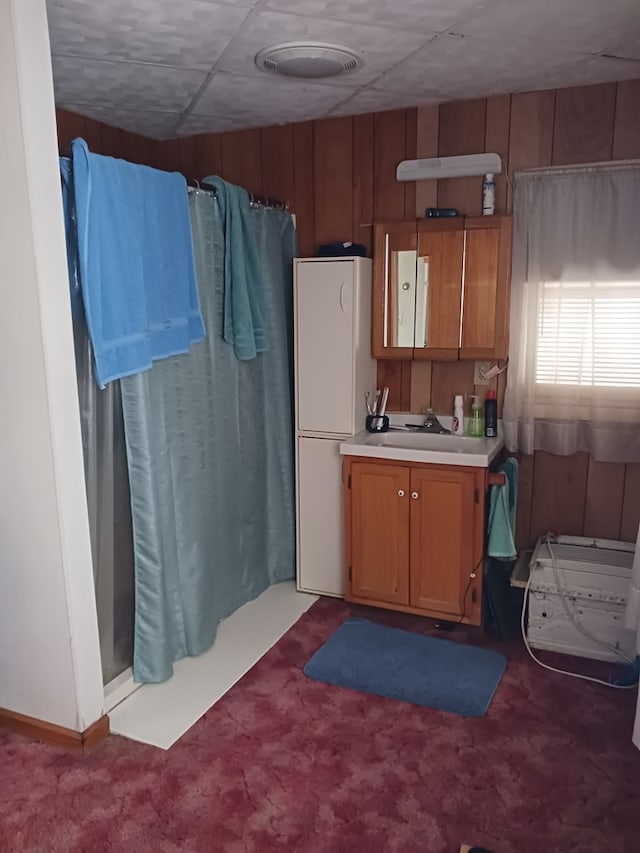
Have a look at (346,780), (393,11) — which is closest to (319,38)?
(393,11)

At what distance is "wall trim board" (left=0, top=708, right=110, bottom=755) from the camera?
2.24m

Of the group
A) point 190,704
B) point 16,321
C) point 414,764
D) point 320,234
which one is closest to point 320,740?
point 414,764

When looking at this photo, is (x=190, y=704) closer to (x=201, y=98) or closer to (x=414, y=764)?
(x=414, y=764)

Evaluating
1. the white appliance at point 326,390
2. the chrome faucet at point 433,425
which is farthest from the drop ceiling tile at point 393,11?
the chrome faucet at point 433,425

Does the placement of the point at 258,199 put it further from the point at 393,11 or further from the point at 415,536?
the point at 415,536

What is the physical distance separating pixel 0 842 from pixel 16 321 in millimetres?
1478

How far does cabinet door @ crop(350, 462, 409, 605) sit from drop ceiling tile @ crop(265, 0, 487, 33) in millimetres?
1682

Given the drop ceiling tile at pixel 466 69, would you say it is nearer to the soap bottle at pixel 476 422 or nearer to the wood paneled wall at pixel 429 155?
the wood paneled wall at pixel 429 155

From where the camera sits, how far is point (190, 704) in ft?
8.23

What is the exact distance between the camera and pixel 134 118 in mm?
3250

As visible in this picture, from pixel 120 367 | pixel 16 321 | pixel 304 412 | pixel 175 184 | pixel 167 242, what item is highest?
pixel 175 184

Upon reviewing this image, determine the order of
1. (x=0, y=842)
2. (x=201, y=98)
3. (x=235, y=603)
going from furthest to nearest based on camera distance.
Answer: (x=235, y=603) → (x=201, y=98) → (x=0, y=842)

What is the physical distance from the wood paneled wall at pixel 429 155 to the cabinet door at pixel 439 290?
0.15 metres

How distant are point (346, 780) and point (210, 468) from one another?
134 cm
